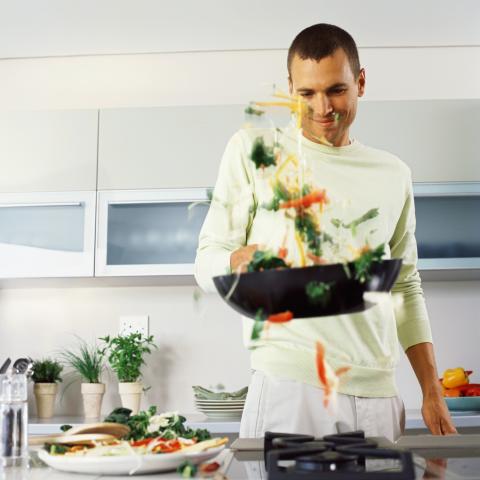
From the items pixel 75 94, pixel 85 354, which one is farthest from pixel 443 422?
pixel 75 94

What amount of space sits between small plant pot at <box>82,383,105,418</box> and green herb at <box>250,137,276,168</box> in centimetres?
231

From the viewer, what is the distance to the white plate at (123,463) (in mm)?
911

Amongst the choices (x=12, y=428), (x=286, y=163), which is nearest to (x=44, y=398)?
(x=12, y=428)

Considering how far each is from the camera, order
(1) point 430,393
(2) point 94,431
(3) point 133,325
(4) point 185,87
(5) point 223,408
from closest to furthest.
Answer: (2) point 94,431 → (1) point 430,393 → (5) point 223,408 → (3) point 133,325 → (4) point 185,87

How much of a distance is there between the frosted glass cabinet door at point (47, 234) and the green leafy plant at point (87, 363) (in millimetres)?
386

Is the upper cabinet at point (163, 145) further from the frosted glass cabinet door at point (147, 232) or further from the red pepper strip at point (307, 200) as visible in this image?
the red pepper strip at point (307, 200)

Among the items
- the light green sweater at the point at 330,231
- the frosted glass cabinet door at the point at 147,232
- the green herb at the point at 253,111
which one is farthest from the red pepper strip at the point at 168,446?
the frosted glass cabinet door at the point at 147,232

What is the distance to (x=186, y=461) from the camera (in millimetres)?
944

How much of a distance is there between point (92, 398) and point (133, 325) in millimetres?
405

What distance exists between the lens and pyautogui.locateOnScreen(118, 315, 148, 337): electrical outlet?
3.32 m

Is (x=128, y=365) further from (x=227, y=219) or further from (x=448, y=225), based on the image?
(x=227, y=219)

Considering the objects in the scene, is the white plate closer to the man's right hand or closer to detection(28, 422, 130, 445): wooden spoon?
detection(28, 422, 130, 445): wooden spoon

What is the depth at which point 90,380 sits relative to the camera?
311 centimetres

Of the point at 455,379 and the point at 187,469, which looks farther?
the point at 455,379
